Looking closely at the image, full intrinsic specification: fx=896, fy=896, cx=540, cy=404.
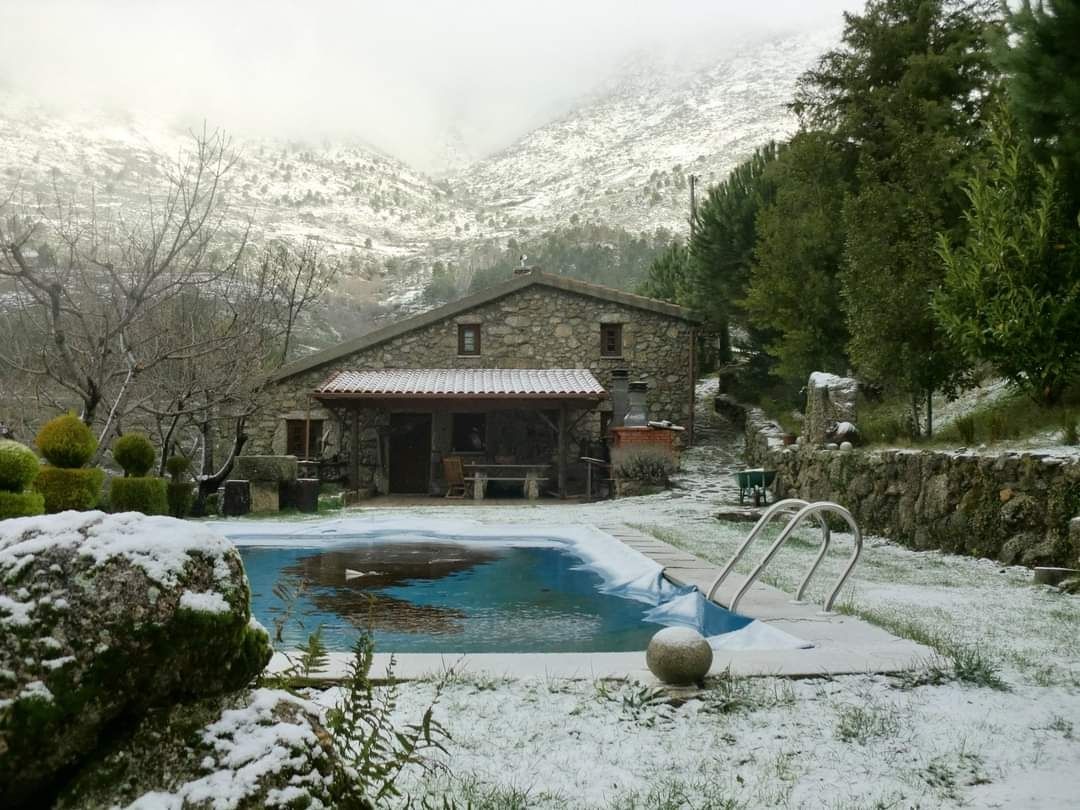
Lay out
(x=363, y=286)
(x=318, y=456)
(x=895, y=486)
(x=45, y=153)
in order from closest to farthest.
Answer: (x=895, y=486)
(x=318, y=456)
(x=363, y=286)
(x=45, y=153)

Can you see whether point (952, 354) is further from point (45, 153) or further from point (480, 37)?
point (480, 37)

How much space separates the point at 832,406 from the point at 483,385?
7477 millimetres

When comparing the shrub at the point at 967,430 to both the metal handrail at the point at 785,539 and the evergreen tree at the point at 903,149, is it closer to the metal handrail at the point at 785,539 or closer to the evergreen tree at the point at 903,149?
the evergreen tree at the point at 903,149

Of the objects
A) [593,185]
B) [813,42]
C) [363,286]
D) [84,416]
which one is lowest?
[84,416]

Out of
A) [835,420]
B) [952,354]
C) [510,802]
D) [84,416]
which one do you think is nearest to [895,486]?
[952,354]

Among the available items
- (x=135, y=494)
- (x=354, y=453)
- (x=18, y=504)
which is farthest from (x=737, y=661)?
(x=354, y=453)

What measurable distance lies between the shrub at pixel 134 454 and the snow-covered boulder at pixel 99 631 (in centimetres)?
1045

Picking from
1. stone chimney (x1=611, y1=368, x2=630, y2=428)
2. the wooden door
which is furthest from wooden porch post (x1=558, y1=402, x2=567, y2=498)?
the wooden door

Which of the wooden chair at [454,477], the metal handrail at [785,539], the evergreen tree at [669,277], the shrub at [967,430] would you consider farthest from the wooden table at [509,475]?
the metal handrail at [785,539]

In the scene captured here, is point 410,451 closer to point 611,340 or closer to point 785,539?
point 611,340

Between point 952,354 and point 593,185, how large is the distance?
72142 mm

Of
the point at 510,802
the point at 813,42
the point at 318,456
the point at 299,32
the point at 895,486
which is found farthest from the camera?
the point at 299,32

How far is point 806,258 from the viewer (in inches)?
629

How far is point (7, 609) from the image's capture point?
5.64ft
